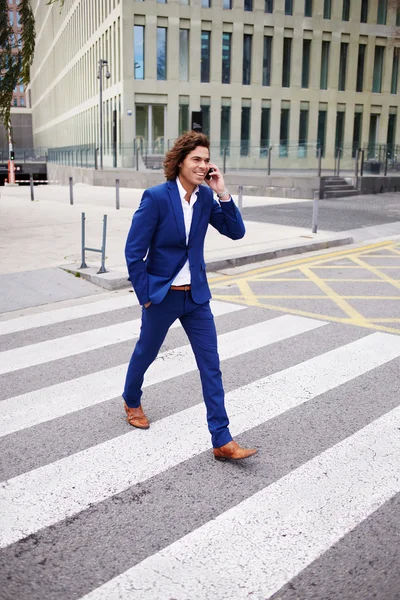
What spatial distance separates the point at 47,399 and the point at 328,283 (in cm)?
567

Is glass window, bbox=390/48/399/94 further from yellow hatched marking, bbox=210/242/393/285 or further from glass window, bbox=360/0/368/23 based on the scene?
yellow hatched marking, bbox=210/242/393/285

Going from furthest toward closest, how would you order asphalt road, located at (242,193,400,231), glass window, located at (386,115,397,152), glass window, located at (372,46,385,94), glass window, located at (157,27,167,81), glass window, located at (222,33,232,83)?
glass window, located at (386,115,397,152) < glass window, located at (372,46,385,94) < glass window, located at (222,33,232,83) < glass window, located at (157,27,167,81) < asphalt road, located at (242,193,400,231)

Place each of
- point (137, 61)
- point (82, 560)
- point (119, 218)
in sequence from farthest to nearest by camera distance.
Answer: point (137, 61)
point (119, 218)
point (82, 560)

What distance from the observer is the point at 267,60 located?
142 ft

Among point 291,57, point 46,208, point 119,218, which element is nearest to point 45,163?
point 291,57

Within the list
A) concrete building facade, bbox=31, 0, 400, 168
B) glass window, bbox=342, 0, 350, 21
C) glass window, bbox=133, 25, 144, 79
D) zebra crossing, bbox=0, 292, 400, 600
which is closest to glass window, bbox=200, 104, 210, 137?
concrete building facade, bbox=31, 0, 400, 168

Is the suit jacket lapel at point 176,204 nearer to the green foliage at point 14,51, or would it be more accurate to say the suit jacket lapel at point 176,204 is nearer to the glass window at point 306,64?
the green foliage at point 14,51

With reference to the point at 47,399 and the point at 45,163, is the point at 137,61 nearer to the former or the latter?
the point at 45,163

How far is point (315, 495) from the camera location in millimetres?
3705

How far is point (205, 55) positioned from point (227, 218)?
40433 millimetres

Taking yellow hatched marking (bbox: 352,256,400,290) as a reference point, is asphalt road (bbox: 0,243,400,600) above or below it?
below

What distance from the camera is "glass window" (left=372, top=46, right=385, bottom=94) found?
45688 mm

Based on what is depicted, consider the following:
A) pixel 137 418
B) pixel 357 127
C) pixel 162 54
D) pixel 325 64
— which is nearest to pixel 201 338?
pixel 137 418

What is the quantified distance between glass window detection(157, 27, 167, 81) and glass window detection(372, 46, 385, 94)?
1550 centimetres
